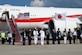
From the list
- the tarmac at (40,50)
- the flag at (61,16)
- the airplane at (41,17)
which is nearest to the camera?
the tarmac at (40,50)

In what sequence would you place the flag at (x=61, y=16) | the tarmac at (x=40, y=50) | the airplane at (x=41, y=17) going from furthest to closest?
the flag at (x=61, y=16), the airplane at (x=41, y=17), the tarmac at (x=40, y=50)

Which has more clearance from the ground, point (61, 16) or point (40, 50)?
point (61, 16)

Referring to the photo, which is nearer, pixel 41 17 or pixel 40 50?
pixel 40 50

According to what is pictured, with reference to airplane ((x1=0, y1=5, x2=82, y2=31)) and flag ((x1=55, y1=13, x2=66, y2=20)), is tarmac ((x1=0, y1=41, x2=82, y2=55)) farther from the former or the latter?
flag ((x1=55, y1=13, x2=66, y2=20))

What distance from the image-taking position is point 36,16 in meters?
38.3

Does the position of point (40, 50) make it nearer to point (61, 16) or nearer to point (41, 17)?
point (61, 16)

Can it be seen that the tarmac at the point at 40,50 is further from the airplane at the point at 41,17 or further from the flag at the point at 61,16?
the flag at the point at 61,16

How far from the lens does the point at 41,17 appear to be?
3869 cm

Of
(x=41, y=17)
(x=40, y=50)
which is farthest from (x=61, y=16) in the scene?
(x=40, y=50)

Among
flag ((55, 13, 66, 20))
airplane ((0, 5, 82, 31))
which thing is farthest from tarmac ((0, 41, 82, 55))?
flag ((55, 13, 66, 20))

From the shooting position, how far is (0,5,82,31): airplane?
35875mm

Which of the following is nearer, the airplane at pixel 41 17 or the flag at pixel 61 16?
the airplane at pixel 41 17

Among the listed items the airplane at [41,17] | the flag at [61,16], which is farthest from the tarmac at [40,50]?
the flag at [61,16]

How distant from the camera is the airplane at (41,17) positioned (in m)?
35.9
